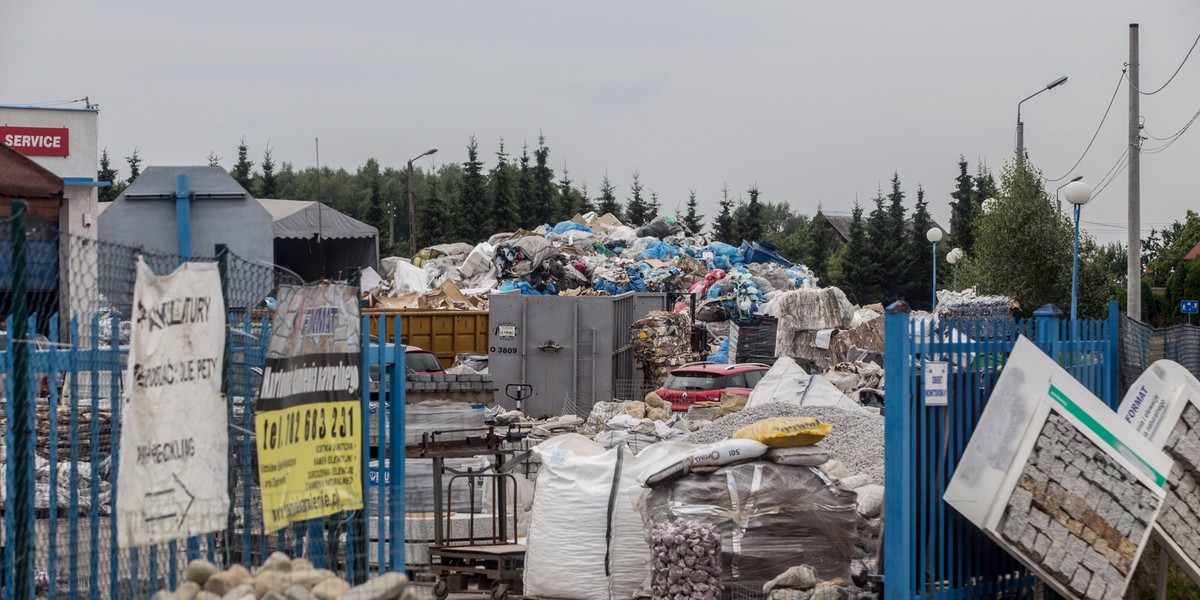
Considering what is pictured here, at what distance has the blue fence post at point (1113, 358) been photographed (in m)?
9.81

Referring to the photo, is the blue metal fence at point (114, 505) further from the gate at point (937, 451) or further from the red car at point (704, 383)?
the red car at point (704, 383)

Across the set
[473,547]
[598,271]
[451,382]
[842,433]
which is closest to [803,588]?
[473,547]

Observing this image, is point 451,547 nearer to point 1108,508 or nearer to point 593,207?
point 1108,508

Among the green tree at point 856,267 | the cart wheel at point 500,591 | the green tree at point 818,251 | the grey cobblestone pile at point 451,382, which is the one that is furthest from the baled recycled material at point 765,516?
the green tree at point 818,251

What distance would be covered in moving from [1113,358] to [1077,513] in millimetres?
2776

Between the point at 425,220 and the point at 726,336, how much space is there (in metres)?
35.2

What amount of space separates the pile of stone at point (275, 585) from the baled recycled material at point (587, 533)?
13.1 ft

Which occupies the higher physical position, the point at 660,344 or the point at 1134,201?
the point at 1134,201

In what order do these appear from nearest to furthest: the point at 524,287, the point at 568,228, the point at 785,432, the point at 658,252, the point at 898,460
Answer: the point at 898,460 < the point at 785,432 < the point at 524,287 < the point at 658,252 < the point at 568,228

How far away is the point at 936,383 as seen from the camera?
8023 mm

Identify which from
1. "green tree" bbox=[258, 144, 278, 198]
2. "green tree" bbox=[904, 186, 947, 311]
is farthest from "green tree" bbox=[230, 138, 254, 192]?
"green tree" bbox=[904, 186, 947, 311]

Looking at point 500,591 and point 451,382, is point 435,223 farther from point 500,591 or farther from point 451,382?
point 500,591

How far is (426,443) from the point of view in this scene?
34.8ft

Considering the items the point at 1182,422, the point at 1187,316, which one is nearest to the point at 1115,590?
the point at 1182,422
